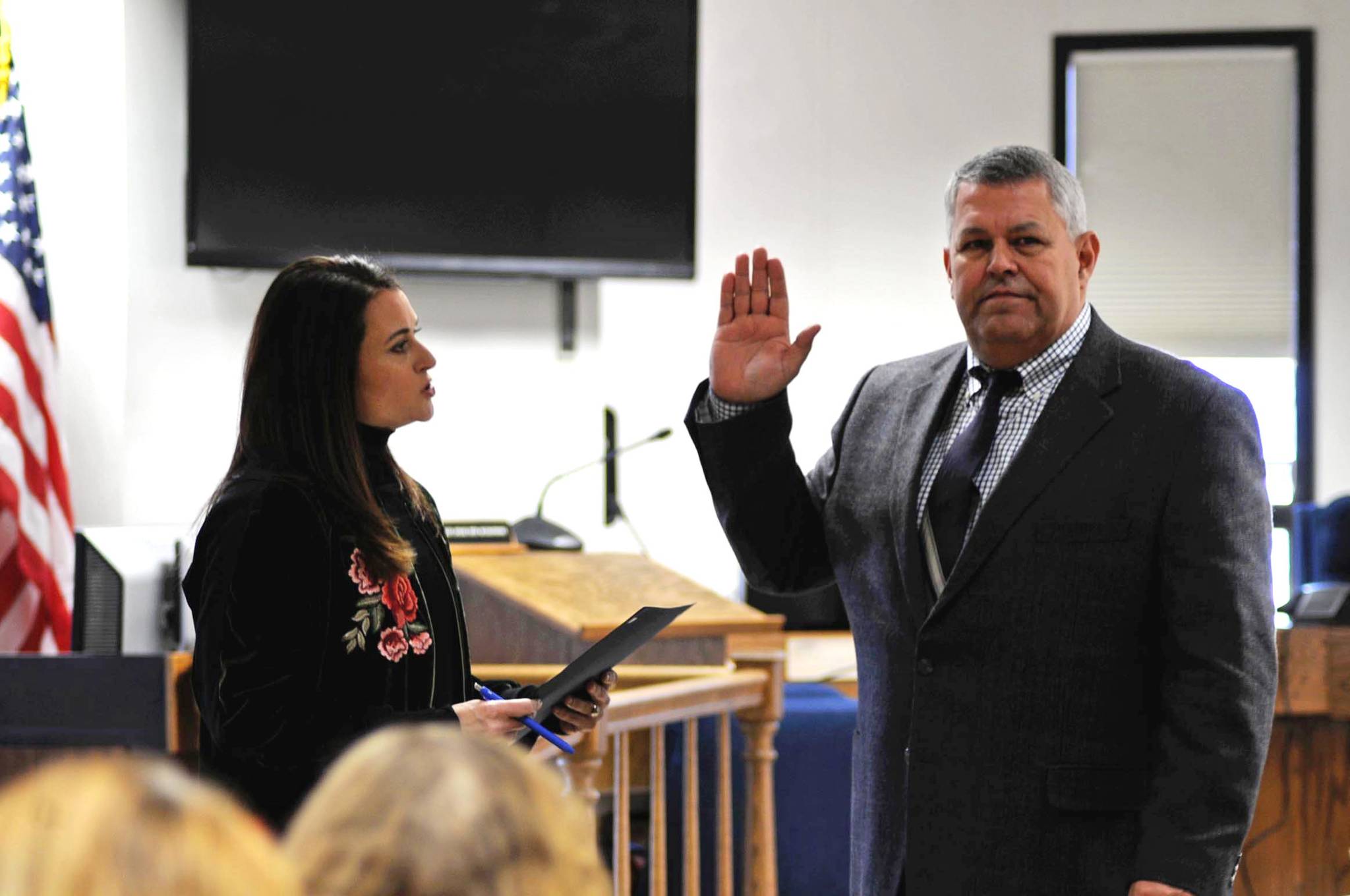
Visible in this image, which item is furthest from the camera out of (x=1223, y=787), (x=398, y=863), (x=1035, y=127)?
(x=1035, y=127)

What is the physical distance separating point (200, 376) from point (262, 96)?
0.98 meters

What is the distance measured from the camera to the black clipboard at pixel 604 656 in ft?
5.31

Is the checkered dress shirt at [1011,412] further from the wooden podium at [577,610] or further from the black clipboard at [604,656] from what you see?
the wooden podium at [577,610]

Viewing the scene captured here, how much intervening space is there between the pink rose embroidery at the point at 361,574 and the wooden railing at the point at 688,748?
814 millimetres

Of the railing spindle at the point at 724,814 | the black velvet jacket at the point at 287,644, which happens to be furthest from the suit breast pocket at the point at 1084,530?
the railing spindle at the point at 724,814

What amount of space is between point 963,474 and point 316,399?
76 centimetres

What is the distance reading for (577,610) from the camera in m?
2.74

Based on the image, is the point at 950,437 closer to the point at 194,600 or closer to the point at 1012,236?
the point at 1012,236

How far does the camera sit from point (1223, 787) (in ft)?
4.91

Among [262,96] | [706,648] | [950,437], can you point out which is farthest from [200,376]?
[950,437]

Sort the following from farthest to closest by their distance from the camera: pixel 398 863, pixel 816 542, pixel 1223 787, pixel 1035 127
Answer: pixel 1035 127
pixel 816 542
pixel 1223 787
pixel 398 863

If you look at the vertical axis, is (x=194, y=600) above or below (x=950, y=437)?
below

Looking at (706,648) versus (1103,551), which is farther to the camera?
(706,648)

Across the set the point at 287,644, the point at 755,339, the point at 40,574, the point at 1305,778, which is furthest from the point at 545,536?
the point at 287,644
